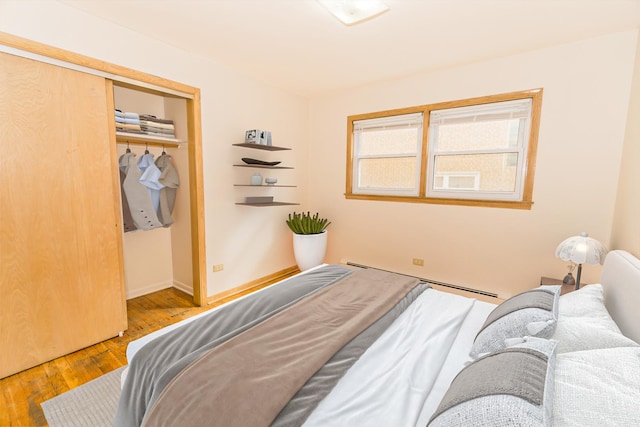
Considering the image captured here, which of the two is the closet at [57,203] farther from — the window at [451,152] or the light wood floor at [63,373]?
the window at [451,152]

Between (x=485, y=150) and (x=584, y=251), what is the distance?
1.33m

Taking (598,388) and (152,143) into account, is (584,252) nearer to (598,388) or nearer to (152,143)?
(598,388)

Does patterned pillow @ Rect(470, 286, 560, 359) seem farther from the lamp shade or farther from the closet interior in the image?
the closet interior

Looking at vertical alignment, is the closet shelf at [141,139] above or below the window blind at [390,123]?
below

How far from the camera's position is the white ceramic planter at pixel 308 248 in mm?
3549

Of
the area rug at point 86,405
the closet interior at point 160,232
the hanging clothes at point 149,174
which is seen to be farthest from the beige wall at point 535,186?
the area rug at point 86,405

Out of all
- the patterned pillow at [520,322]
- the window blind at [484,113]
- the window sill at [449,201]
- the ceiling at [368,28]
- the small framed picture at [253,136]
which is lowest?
the patterned pillow at [520,322]

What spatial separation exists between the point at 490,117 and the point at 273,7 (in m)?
2.27

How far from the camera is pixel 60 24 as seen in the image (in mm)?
1922

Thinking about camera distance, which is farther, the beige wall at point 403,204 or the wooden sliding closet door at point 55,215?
the beige wall at point 403,204

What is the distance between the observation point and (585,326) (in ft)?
3.52

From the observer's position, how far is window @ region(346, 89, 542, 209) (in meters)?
2.71

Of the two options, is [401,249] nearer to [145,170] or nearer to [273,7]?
[273,7]

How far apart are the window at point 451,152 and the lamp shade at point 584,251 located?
0.71 meters
